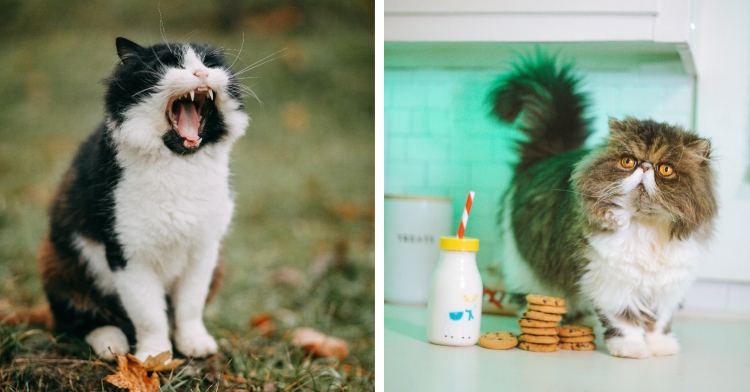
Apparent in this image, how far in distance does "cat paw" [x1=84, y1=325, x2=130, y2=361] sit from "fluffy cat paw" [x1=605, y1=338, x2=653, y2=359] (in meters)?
0.88

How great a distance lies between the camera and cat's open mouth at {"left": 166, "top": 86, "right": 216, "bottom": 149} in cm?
90

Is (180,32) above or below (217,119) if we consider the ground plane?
above

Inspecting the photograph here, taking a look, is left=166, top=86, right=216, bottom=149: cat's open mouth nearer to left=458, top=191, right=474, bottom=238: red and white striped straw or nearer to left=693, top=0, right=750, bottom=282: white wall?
left=458, top=191, right=474, bottom=238: red and white striped straw

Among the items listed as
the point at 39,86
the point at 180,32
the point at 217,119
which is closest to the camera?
the point at 217,119

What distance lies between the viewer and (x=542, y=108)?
1.21 m

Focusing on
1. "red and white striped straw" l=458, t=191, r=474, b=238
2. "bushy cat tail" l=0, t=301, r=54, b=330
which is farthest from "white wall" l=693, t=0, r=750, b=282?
"bushy cat tail" l=0, t=301, r=54, b=330

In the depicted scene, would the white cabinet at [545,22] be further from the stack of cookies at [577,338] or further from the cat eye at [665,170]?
the stack of cookies at [577,338]

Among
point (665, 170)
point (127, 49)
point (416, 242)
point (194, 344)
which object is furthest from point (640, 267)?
point (127, 49)

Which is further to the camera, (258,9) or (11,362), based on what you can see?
(258,9)

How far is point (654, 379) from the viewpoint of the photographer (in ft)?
3.15

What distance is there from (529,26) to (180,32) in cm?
66

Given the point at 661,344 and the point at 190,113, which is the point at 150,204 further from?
the point at 661,344

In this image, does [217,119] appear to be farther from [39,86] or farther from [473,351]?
[473,351]

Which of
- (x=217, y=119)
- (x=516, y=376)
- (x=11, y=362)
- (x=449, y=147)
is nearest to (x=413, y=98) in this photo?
(x=449, y=147)
